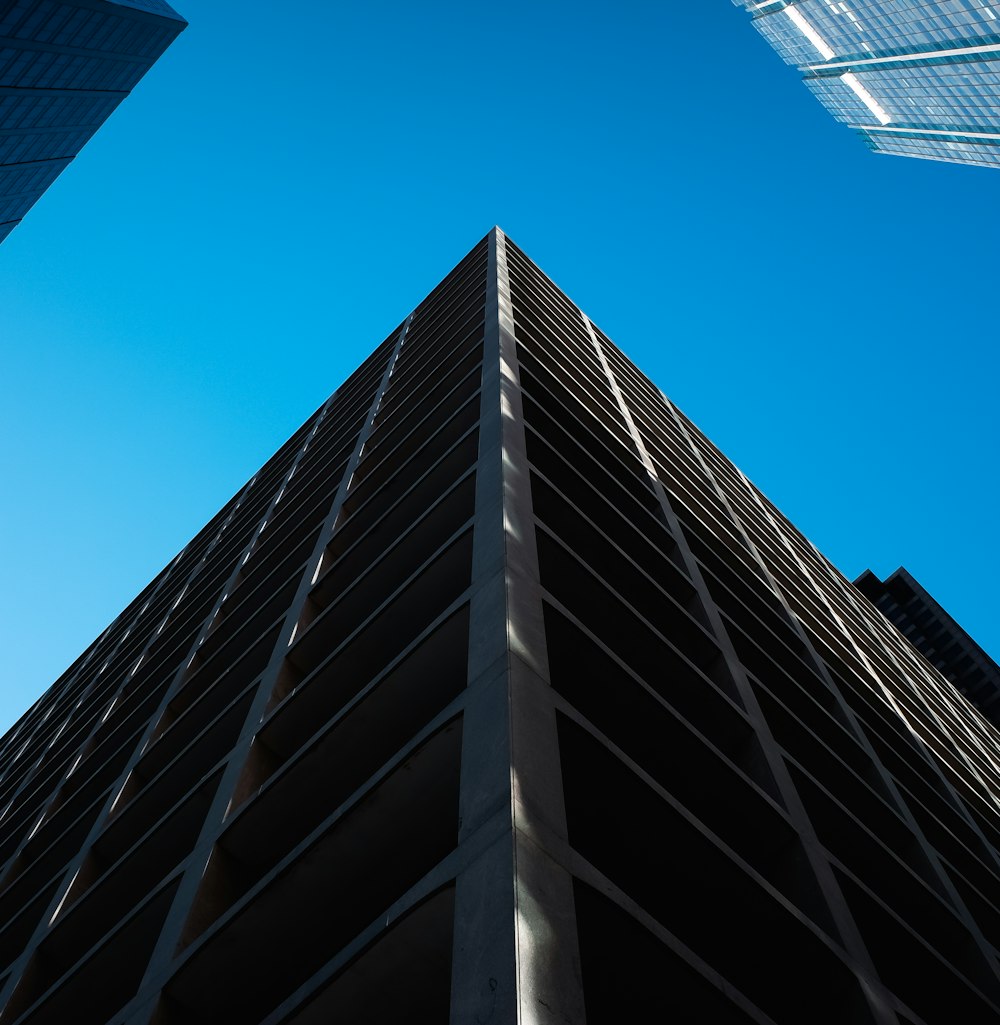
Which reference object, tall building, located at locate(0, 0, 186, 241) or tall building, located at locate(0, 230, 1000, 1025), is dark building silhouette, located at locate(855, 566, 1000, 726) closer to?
tall building, located at locate(0, 230, 1000, 1025)

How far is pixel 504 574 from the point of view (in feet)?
30.9

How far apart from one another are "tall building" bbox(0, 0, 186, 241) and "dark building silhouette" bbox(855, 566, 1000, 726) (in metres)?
98.9

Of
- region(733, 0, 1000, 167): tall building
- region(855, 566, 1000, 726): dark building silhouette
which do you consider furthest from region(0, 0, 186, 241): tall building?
region(855, 566, 1000, 726): dark building silhouette

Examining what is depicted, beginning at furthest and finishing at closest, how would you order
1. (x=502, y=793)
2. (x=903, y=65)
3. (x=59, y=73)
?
(x=903, y=65) < (x=59, y=73) < (x=502, y=793)

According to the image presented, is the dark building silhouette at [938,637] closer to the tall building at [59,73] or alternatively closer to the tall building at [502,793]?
the tall building at [502,793]

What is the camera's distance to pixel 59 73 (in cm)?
7944

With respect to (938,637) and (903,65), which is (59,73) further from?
(938,637)

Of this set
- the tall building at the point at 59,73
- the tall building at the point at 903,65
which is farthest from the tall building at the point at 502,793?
the tall building at the point at 903,65

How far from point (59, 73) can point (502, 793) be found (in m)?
93.7

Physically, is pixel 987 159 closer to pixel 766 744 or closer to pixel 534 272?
pixel 534 272

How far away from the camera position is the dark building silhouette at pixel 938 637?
93.8 metres

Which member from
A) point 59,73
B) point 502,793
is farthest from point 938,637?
point 59,73

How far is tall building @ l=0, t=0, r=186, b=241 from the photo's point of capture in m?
71.1

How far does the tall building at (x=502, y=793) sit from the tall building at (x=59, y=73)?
2684 inches
